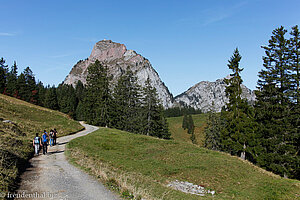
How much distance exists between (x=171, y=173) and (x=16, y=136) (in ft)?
56.1

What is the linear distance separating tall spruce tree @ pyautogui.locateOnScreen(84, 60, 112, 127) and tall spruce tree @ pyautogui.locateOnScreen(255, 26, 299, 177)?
35.3 m

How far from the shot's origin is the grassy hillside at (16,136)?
11.0 meters

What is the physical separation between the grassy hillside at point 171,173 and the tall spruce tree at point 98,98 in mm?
23996

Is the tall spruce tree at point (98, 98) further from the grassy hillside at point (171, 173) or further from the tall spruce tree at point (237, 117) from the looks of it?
the tall spruce tree at point (237, 117)

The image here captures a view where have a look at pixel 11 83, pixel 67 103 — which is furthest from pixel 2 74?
pixel 67 103

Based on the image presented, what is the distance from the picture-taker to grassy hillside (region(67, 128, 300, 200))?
14.5 metres

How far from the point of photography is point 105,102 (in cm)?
5547

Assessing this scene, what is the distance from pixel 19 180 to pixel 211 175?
643 inches

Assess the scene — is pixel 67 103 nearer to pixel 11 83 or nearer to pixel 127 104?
pixel 11 83

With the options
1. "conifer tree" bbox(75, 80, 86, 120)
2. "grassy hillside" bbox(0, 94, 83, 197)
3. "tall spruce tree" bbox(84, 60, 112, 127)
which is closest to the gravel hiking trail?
"grassy hillside" bbox(0, 94, 83, 197)

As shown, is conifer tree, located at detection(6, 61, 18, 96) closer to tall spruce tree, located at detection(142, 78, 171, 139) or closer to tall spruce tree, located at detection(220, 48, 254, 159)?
tall spruce tree, located at detection(142, 78, 171, 139)

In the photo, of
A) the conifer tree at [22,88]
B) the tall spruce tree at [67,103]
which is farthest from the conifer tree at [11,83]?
the tall spruce tree at [67,103]

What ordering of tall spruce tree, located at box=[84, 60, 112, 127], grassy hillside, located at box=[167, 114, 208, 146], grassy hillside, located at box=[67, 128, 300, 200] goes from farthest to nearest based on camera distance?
grassy hillside, located at box=[167, 114, 208, 146]
tall spruce tree, located at box=[84, 60, 112, 127]
grassy hillside, located at box=[67, 128, 300, 200]

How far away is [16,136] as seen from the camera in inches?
930
